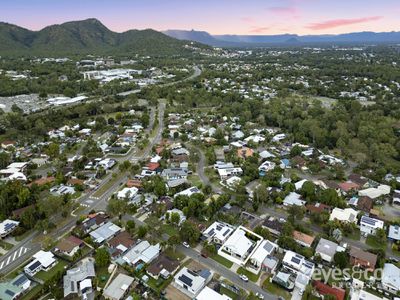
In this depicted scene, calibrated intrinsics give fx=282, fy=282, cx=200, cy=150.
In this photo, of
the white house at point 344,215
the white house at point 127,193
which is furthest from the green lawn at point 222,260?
the white house at point 127,193

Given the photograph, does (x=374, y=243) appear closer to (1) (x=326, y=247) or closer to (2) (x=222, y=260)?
(1) (x=326, y=247)

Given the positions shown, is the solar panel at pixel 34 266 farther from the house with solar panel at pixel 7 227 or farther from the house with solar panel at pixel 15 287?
the house with solar panel at pixel 7 227

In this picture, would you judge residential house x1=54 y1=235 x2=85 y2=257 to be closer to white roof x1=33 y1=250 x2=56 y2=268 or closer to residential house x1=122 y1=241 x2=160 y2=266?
white roof x1=33 y1=250 x2=56 y2=268

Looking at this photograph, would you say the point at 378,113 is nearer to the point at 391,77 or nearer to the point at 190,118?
the point at 190,118

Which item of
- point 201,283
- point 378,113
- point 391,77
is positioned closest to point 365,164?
point 378,113

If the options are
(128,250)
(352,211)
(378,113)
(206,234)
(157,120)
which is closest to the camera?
(128,250)
